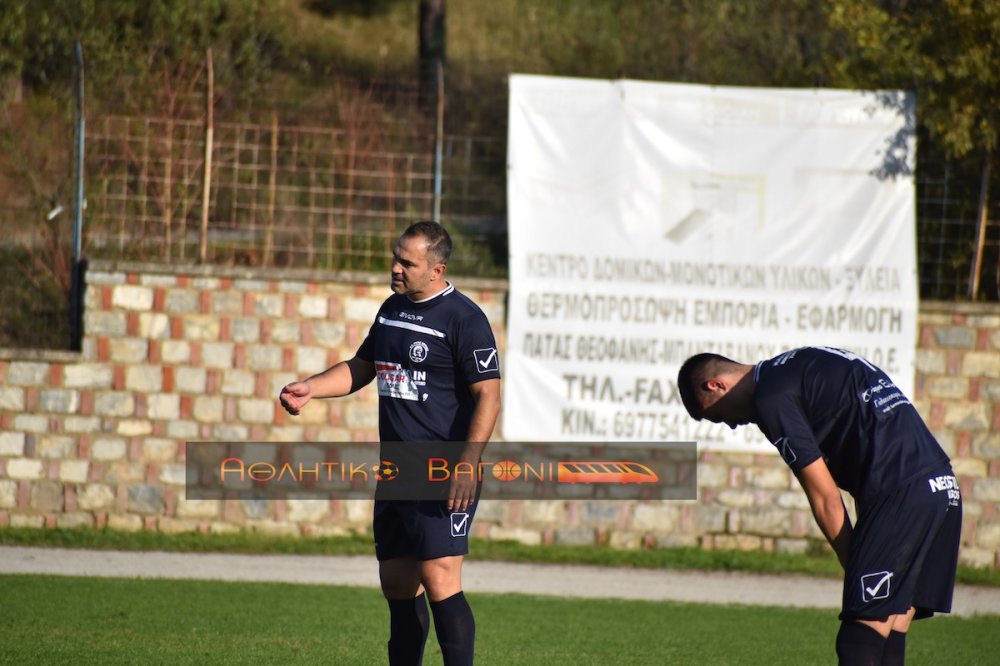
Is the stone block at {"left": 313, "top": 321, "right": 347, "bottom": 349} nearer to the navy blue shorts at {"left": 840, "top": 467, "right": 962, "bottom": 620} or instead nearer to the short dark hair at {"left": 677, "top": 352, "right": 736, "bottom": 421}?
the short dark hair at {"left": 677, "top": 352, "right": 736, "bottom": 421}

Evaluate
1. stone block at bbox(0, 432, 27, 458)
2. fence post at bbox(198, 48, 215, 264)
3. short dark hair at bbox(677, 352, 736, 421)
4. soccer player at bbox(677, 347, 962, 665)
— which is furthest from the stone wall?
soccer player at bbox(677, 347, 962, 665)

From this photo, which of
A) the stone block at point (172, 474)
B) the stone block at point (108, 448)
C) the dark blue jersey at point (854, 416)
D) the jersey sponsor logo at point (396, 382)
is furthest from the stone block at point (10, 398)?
the dark blue jersey at point (854, 416)

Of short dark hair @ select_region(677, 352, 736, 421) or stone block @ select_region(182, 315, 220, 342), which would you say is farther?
stone block @ select_region(182, 315, 220, 342)

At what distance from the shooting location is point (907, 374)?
38.0 ft

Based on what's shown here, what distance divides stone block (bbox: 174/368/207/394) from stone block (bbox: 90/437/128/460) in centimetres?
75

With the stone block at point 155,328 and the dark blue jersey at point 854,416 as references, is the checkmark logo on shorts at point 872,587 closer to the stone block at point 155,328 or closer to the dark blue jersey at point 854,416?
the dark blue jersey at point 854,416

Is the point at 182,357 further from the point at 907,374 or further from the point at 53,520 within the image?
the point at 907,374

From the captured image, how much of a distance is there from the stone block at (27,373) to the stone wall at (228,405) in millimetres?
13

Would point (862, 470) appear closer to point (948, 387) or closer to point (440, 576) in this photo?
point (440, 576)

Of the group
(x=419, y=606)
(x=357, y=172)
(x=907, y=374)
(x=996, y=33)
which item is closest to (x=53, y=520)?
(x=357, y=172)

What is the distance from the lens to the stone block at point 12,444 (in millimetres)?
11336

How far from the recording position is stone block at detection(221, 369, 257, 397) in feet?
37.6

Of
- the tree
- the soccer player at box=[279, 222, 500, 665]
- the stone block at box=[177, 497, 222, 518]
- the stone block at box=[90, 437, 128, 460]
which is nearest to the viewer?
the soccer player at box=[279, 222, 500, 665]

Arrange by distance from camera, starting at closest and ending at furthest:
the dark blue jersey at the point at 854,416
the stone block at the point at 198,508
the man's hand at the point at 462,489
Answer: the dark blue jersey at the point at 854,416 → the man's hand at the point at 462,489 → the stone block at the point at 198,508
